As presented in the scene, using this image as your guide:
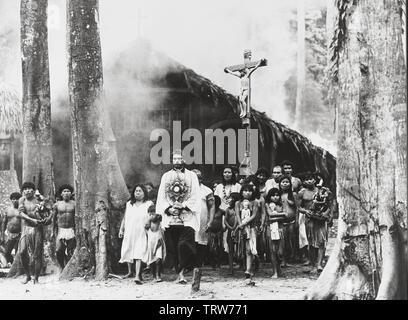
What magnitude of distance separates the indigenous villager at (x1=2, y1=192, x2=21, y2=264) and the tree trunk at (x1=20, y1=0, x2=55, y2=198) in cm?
32

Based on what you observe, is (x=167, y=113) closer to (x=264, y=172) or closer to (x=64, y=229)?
(x=264, y=172)

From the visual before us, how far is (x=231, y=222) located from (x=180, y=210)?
0.72 m

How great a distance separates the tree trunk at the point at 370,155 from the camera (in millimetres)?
6859

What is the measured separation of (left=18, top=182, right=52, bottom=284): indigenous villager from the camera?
24.5ft

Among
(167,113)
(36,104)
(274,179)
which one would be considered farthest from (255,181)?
(36,104)

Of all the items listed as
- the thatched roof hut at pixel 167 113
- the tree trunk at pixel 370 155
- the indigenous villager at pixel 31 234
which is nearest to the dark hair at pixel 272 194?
the thatched roof hut at pixel 167 113

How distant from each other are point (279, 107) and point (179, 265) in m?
2.16

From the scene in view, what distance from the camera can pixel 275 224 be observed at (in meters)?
7.24

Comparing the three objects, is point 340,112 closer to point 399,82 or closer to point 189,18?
point 399,82

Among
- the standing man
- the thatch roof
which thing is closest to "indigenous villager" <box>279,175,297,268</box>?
the standing man

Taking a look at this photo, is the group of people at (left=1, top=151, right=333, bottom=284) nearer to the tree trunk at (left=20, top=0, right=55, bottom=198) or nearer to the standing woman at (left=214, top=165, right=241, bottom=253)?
the standing woman at (left=214, top=165, right=241, bottom=253)

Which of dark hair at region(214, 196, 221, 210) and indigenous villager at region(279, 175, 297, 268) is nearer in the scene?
indigenous villager at region(279, 175, 297, 268)

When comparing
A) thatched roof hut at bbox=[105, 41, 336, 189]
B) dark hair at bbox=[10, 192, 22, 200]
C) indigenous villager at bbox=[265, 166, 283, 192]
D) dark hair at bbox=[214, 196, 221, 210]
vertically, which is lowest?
dark hair at bbox=[214, 196, 221, 210]

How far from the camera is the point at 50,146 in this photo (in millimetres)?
7758
